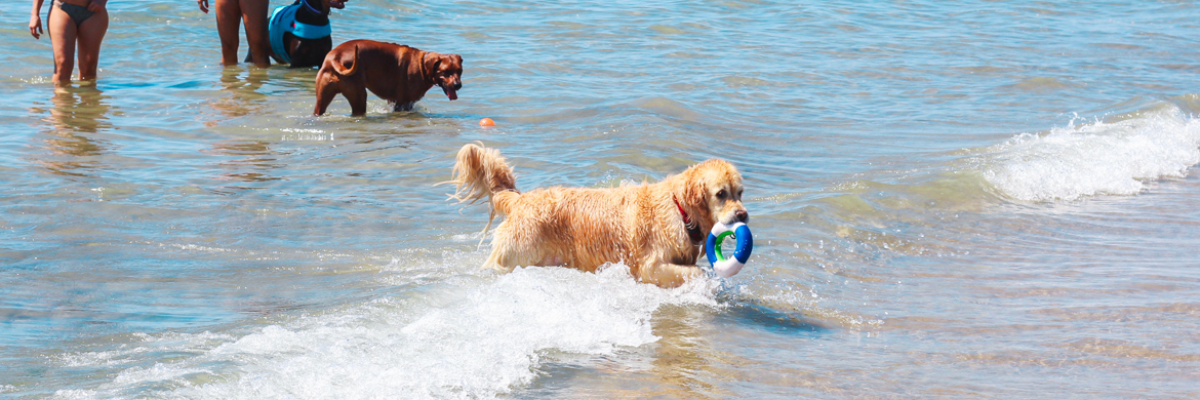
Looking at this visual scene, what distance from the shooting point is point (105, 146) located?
971cm

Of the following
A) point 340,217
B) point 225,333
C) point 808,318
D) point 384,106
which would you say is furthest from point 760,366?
point 384,106

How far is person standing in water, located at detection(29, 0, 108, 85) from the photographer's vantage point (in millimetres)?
12125

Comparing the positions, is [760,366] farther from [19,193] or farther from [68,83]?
[68,83]

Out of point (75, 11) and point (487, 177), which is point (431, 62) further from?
point (487, 177)

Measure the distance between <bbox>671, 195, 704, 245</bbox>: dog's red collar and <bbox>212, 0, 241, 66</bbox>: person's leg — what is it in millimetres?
10389

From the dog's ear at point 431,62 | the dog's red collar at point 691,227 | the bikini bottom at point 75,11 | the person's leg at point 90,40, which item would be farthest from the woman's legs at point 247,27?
the dog's red collar at point 691,227

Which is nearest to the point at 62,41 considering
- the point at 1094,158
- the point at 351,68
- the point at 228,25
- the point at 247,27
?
the point at 228,25

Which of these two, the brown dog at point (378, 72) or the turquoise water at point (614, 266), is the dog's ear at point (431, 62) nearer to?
the brown dog at point (378, 72)

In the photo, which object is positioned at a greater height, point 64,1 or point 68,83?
point 64,1

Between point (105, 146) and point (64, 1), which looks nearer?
point (105, 146)

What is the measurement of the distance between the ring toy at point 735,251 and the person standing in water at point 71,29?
369 inches

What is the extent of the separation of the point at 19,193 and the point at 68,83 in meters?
5.43

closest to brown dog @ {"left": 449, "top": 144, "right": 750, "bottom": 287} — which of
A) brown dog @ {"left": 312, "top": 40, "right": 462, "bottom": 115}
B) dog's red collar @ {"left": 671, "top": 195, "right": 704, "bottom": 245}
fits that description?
dog's red collar @ {"left": 671, "top": 195, "right": 704, "bottom": 245}

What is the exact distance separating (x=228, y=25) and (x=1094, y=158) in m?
11.0
